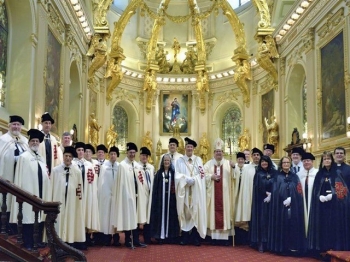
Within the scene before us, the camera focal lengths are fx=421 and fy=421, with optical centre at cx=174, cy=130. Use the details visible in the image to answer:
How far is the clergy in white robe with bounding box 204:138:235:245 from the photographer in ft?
28.6

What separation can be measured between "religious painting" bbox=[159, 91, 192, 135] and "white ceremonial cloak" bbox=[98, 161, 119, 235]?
44.1 ft

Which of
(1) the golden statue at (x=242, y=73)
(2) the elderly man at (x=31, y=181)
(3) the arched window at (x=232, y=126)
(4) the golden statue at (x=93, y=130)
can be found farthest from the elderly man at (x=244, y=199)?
(3) the arched window at (x=232, y=126)

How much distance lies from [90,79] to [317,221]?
477 inches

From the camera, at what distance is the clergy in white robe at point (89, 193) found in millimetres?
7695

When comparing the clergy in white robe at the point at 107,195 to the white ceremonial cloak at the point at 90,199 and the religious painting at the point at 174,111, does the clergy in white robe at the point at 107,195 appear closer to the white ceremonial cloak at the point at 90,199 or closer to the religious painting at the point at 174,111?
the white ceremonial cloak at the point at 90,199

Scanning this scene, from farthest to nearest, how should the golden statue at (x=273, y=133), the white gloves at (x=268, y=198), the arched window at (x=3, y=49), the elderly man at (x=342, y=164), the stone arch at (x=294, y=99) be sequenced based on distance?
1. the golden statue at (x=273, y=133)
2. the stone arch at (x=294, y=99)
3. the arched window at (x=3, y=49)
4. the white gloves at (x=268, y=198)
5. the elderly man at (x=342, y=164)

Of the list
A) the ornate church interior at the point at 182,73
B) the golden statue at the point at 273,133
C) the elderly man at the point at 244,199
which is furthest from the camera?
the golden statue at the point at 273,133

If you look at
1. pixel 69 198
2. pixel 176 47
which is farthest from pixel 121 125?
pixel 69 198

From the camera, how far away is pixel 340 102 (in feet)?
37.7

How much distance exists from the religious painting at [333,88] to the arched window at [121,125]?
1168 centimetres

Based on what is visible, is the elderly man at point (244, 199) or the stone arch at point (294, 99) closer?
the elderly man at point (244, 199)

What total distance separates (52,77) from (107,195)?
526cm

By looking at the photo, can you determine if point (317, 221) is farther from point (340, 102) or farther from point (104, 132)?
point (104, 132)

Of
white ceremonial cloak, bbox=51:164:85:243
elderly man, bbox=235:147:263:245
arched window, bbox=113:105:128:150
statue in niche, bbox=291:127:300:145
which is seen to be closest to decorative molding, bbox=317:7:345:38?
statue in niche, bbox=291:127:300:145
